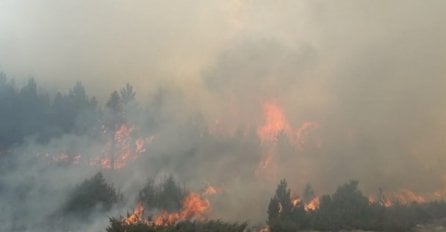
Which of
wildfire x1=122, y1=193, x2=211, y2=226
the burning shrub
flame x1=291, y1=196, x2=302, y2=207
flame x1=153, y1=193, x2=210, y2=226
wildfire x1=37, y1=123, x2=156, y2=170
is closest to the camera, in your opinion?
the burning shrub

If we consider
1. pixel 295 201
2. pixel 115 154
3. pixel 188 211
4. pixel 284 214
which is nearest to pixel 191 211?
pixel 188 211

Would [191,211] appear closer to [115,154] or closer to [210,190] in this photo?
[210,190]

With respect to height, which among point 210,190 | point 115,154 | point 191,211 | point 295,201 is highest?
point 115,154

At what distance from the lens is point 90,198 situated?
171ft

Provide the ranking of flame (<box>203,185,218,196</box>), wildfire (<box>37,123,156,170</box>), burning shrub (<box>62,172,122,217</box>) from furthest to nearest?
flame (<box>203,185,218,196</box>) → wildfire (<box>37,123,156,170</box>) → burning shrub (<box>62,172,122,217</box>)

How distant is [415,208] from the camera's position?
5716cm

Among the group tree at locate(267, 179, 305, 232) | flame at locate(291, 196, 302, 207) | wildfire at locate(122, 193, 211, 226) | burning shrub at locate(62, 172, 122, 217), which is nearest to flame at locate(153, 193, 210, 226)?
wildfire at locate(122, 193, 211, 226)

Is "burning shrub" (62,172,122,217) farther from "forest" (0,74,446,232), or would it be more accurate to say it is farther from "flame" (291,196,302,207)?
"flame" (291,196,302,207)

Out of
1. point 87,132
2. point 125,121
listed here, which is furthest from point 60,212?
point 125,121

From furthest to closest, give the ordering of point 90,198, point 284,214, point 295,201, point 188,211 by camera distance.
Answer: point 295,201 < point 188,211 < point 90,198 < point 284,214

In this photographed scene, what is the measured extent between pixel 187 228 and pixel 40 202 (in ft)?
86.5

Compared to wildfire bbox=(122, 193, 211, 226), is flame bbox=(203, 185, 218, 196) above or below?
above

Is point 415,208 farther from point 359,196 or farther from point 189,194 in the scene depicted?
point 189,194

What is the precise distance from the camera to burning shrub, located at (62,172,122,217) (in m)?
50.9
